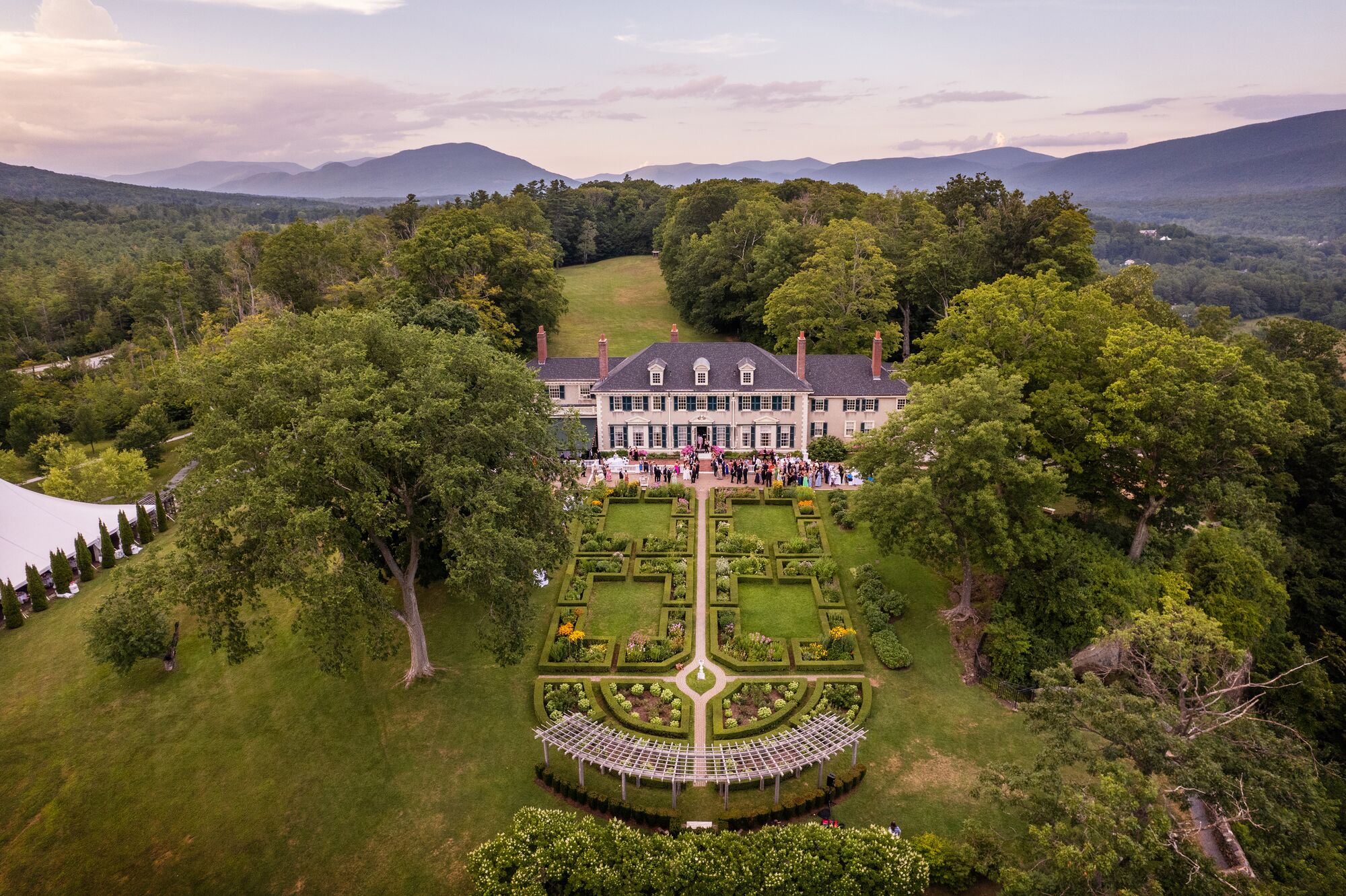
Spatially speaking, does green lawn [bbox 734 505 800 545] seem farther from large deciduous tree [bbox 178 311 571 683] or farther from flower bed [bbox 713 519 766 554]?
large deciduous tree [bbox 178 311 571 683]

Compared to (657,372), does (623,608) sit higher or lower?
Result: lower

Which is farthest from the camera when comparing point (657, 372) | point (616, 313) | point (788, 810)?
point (616, 313)

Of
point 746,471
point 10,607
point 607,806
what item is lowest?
point 607,806

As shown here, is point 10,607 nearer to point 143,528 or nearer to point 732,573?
point 143,528

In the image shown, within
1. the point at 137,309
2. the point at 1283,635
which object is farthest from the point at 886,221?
the point at 137,309

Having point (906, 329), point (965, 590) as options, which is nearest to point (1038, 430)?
point (965, 590)

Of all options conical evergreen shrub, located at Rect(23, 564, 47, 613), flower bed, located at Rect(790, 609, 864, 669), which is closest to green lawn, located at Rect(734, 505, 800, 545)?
flower bed, located at Rect(790, 609, 864, 669)

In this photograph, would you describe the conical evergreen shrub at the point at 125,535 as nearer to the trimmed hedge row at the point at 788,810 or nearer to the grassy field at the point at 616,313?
the trimmed hedge row at the point at 788,810

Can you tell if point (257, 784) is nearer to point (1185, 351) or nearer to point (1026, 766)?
point (1026, 766)
